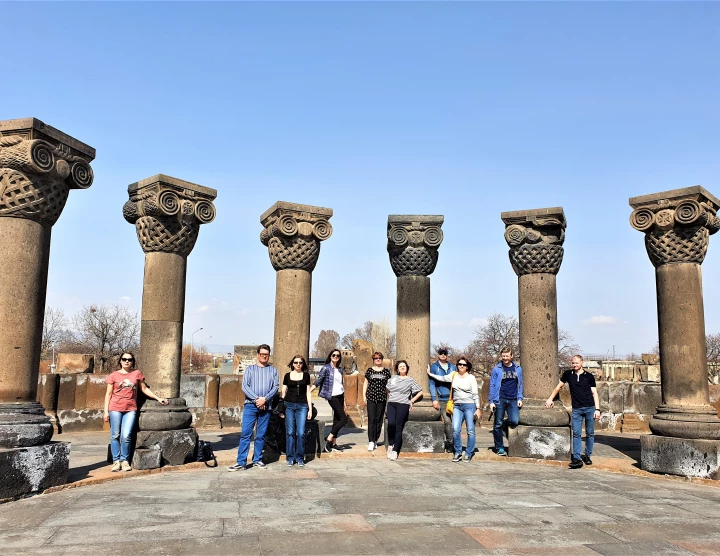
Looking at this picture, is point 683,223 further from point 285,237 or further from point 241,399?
point 241,399

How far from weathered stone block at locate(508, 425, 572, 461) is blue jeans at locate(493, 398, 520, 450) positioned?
172 mm

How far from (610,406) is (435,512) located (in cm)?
1020

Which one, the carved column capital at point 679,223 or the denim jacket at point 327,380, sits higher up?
the carved column capital at point 679,223

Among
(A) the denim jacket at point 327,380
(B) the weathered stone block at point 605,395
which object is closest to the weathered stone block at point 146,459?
(A) the denim jacket at point 327,380

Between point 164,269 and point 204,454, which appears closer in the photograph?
point 204,454

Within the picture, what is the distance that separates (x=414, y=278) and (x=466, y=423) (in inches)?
102

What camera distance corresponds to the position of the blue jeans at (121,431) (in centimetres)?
724

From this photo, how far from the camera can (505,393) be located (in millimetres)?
9016

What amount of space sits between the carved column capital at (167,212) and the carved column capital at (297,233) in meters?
1.37

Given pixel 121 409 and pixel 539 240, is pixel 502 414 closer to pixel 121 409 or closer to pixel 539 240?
pixel 539 240

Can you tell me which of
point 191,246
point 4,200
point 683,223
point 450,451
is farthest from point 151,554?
point 683,223

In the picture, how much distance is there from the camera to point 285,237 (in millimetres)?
9633

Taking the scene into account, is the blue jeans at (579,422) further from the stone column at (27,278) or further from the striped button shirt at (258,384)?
the stone column at (27,278)

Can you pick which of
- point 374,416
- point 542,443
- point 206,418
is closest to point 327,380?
point 374,416
